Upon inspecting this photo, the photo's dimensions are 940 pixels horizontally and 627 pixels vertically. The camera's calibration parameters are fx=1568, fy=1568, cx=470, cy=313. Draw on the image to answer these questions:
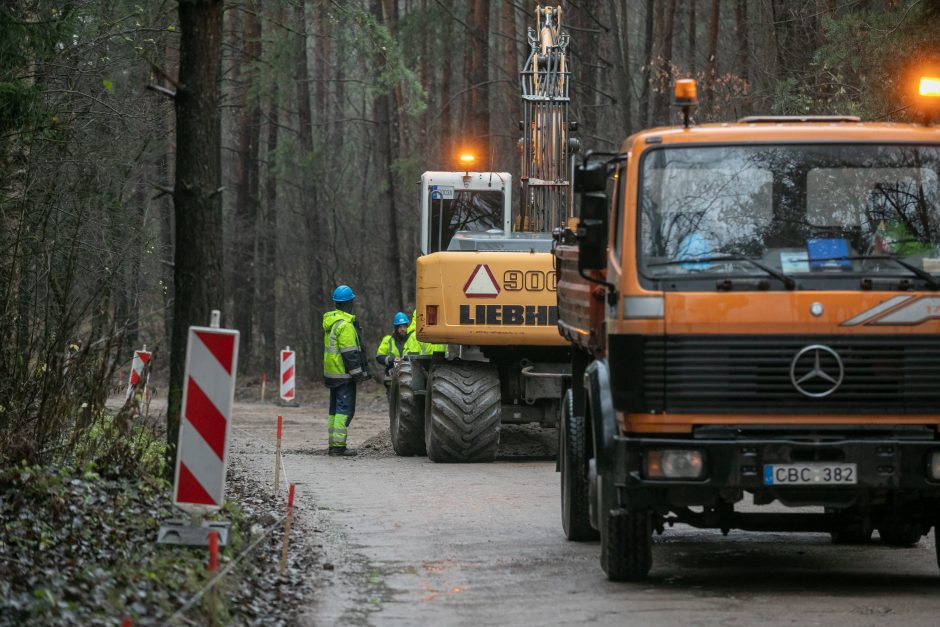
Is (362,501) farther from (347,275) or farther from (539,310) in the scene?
(347,275)

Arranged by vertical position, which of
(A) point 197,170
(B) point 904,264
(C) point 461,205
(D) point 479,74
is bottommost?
(B) point 904,264

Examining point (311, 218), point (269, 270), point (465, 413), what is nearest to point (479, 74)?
point (311, 218)

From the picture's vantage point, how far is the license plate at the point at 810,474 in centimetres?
890

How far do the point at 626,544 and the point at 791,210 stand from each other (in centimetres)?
227

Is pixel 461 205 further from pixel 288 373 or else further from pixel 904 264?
pixel 904 264

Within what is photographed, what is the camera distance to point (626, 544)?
9625 millimetres

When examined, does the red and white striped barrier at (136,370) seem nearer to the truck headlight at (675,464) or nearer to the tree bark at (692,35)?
the truck headlight at (675,464)

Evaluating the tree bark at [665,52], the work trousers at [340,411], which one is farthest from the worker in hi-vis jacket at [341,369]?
the tree bark at [665,52]

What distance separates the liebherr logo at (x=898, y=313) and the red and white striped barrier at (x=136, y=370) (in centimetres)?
547

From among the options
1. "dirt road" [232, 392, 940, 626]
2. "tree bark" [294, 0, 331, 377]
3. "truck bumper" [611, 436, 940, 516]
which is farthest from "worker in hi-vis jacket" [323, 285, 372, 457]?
"tree bark" [294, 0, 331, 377]

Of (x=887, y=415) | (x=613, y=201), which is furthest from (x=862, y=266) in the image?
(x=613, y=201)

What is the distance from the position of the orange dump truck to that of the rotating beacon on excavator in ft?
27.1

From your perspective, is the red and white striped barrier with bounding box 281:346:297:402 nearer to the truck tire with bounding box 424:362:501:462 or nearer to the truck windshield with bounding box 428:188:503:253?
the truck windshield with bounding box 428:188:503:253

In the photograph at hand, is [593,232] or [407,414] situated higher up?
[593,232]
